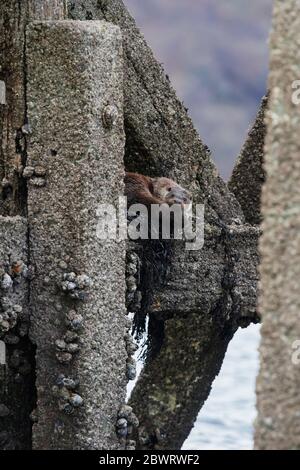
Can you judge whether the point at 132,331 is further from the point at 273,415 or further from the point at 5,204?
the point at 273,415

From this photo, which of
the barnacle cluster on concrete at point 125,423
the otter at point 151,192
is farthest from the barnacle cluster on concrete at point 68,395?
the otter at point 151,192

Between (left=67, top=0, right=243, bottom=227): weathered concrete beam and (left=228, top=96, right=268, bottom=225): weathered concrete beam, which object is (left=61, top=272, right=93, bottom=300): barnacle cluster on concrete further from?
(left=228, top=96, right=268, bottom=225): weathered concrete beam

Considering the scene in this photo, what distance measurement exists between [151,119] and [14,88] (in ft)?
5.09

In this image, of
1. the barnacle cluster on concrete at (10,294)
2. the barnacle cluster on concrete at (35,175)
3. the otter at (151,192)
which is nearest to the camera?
the barnacle cluster on concrete at (10,294)

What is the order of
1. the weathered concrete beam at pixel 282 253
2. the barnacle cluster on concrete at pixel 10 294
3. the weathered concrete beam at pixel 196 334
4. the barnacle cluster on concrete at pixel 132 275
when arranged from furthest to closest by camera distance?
the weathered concrete beam at pixel 196 334, the barnacle cluster on concrete at pixel 132 275, the barnacle cluster on concrete at pixel 10 294, the weathered concrete beam at pixel 282 253

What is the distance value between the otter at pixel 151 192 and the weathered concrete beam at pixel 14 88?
0.82 meters

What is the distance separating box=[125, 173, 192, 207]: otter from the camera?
25.8 ft

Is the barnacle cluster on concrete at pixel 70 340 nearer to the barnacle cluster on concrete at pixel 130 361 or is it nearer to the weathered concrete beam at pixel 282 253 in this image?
the barnacle cluster on concrete at pixel 130 361

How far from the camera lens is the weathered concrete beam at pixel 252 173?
396 inches

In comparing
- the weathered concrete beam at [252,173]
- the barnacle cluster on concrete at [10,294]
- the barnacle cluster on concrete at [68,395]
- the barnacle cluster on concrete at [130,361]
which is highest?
the weathered concrete beam at [252,173]

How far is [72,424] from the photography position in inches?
282

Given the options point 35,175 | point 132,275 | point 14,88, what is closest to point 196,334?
point 132,275

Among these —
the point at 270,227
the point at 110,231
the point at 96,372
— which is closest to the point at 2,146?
the point at 110,231

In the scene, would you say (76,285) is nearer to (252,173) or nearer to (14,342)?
(14,342)
